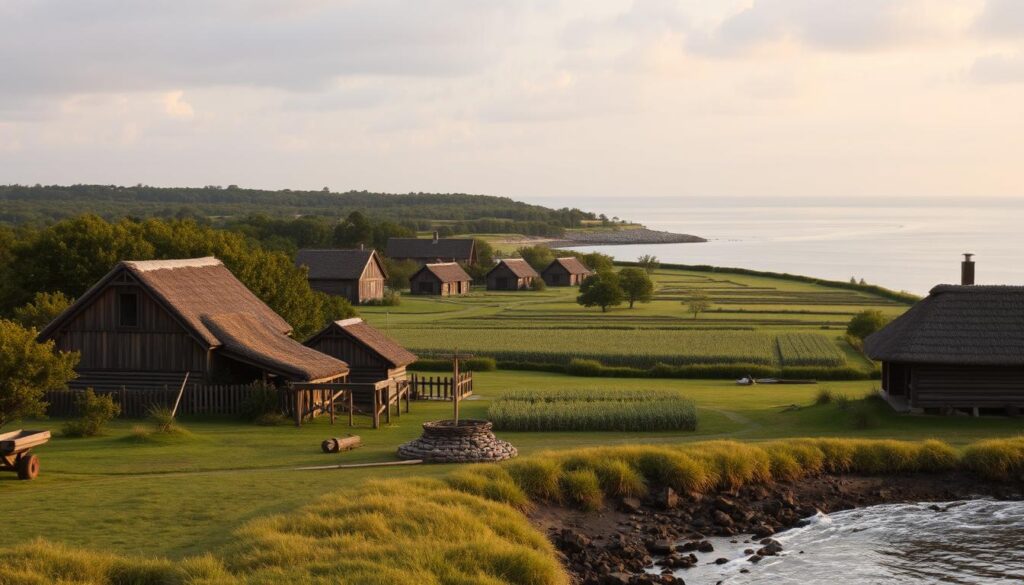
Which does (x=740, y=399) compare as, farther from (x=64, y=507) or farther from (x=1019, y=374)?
(x=64, y=507)

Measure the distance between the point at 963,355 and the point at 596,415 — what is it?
35.1ft

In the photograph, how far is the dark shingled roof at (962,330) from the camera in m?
32.8

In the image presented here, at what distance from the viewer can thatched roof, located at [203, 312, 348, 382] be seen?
35.0m

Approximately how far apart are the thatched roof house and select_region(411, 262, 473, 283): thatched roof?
75.0m

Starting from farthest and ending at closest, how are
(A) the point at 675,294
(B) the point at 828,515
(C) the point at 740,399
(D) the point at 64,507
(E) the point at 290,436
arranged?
(A) the point at 675,294 → (C) the point at 740,399 → (E) the point at 290,436 → (B) the point at 828,515 → (D) the point at 64,507

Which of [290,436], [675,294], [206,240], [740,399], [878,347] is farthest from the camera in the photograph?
[675,294]

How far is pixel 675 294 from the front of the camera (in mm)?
102688

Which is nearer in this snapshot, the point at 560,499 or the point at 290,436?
the point at 560,499

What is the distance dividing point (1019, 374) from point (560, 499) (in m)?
17.1

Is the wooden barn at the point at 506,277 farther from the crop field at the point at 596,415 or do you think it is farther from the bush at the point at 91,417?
the bush at the point at 91,417

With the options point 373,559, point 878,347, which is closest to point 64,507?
point 373,559

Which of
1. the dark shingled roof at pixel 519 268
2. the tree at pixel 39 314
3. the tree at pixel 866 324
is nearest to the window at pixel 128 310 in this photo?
the tree at pixel 39 314

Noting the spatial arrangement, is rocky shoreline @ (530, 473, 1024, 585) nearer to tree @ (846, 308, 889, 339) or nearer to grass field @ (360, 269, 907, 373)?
grass field @ (360, 269, 907, 373)

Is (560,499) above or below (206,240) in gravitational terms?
below
